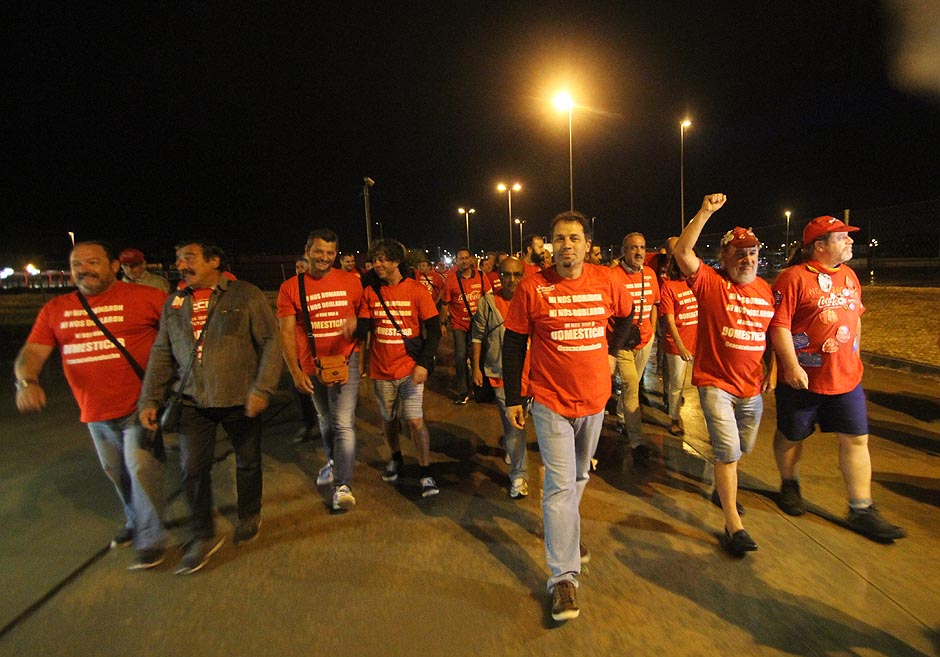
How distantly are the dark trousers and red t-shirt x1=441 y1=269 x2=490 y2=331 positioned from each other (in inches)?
178

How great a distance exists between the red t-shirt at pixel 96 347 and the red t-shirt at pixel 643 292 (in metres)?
4.01

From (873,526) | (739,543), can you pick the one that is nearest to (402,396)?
(739,543)

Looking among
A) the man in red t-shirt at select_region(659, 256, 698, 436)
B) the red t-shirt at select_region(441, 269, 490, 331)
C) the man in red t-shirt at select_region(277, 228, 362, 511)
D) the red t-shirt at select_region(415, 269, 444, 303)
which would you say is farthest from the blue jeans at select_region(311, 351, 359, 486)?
the red t-shirt at select_region(415, 269, 444, 303)

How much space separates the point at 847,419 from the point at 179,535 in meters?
4.60

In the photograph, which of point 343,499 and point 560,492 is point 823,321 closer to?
point 560,492

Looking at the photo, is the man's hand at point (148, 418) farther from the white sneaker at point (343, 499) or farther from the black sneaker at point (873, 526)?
the black sneaker at point (873, 526)

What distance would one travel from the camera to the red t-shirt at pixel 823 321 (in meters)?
3.67

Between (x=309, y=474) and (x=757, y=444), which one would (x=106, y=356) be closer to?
(x=309, y=474)

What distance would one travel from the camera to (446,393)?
841 cm

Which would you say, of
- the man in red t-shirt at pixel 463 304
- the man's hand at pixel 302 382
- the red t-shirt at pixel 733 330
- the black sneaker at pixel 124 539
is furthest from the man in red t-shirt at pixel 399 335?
the man in red t-shirt at pixel 463 304

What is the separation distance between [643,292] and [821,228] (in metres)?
1.74

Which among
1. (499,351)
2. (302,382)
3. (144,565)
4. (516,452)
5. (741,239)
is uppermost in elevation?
(741,239)

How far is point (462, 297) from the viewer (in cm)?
802

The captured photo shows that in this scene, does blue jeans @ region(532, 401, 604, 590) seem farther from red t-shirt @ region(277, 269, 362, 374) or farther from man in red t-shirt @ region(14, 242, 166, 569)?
man in red t-shirt @ region(14, 242, 166, 569)
